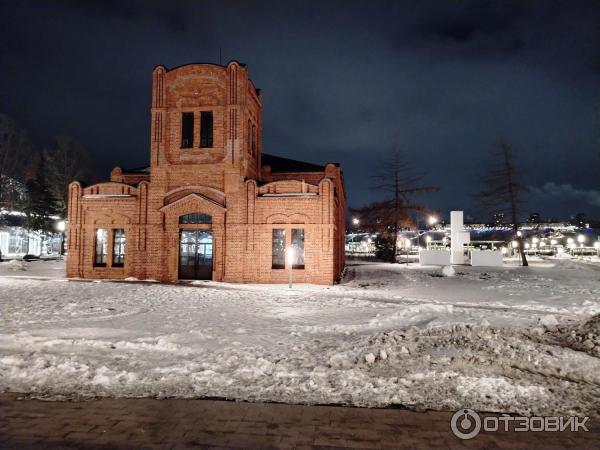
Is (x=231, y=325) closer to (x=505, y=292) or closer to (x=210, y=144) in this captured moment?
(x=505, y=292)

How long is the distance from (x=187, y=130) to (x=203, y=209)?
4.73 meters

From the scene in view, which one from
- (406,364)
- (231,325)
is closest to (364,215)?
(231,325)

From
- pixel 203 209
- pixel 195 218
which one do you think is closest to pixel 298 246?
pixel 203 209

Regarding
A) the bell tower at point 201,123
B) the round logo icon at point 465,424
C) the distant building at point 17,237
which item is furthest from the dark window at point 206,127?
the distant building at point 17,237

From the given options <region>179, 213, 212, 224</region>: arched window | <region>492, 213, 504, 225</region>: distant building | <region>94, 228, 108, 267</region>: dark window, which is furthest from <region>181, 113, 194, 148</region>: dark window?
<region>492, 213, 504, 225</region>: distant building

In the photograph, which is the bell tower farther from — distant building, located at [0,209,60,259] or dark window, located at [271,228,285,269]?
distant building, located at [0,209,60,259]

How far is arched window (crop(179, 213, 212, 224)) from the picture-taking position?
22.1m

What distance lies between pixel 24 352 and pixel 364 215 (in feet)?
114

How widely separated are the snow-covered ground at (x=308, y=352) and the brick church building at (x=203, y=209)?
7384 millimetres

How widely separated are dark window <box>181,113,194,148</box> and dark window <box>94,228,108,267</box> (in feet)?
22.4

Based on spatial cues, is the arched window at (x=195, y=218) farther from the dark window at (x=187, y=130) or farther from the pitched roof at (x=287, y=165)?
the pitched roof at (x=287, y=165)

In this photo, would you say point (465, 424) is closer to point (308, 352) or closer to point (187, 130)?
point (308, 352)

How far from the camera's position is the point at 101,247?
77.0ft

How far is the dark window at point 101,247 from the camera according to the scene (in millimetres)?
23328
